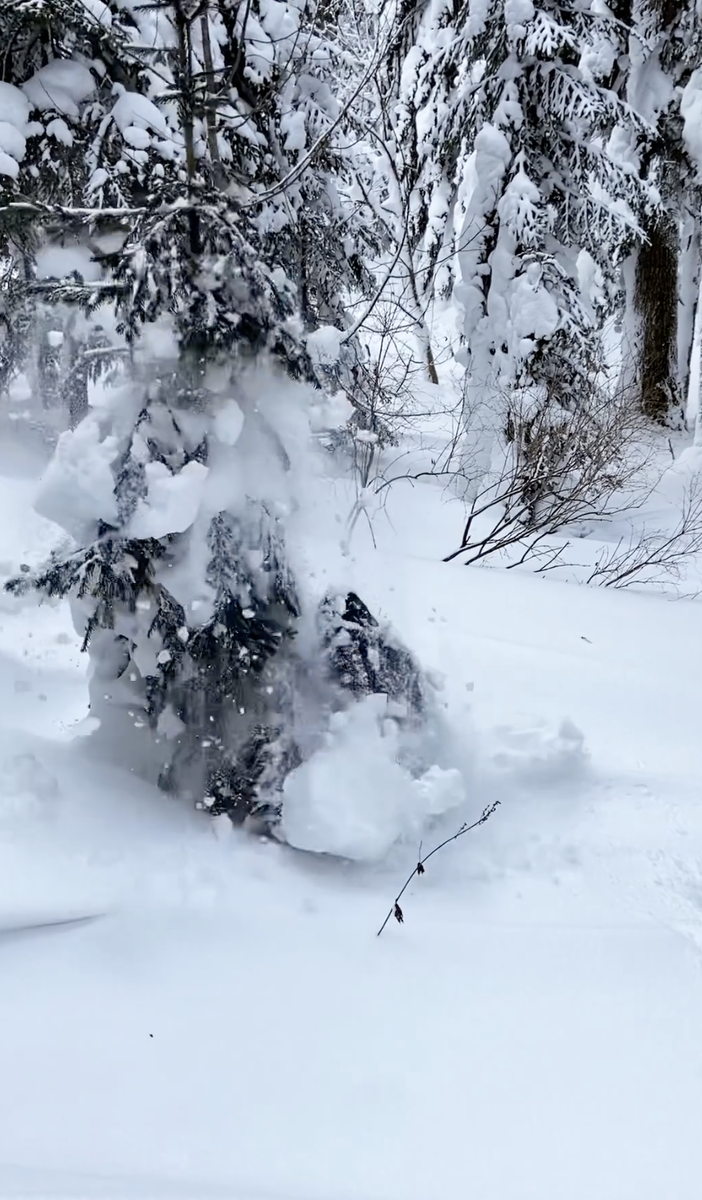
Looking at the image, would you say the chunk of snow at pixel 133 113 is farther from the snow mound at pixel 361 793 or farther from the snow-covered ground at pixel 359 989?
the snow mound at pixel 361 793

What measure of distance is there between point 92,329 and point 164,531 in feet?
2.90

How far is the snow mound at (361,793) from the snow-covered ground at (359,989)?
12cm

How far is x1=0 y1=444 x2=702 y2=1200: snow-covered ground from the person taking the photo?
214 centimetres

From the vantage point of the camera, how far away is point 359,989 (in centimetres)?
272

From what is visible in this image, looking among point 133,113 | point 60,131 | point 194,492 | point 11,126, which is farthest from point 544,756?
point 60,131

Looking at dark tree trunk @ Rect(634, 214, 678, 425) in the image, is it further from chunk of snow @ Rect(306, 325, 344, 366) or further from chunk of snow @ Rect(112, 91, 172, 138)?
chunk of snow @ Rect(306, 325, 344, 366)

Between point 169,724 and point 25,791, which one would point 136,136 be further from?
point 25,791

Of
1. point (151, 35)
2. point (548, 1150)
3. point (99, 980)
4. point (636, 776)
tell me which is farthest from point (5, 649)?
point (151, 35)

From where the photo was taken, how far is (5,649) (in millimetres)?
4832

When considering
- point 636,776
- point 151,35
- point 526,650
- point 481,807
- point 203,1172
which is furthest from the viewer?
point 151,35

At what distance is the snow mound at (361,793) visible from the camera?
3.24 m

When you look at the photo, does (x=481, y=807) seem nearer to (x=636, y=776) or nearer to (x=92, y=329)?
(x=636, y=776)

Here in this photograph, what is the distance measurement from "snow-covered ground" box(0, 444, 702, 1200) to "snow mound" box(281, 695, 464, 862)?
4.6 inches

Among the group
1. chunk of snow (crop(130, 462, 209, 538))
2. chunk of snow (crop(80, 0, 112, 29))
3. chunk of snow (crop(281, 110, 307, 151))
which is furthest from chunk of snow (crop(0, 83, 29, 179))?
chunk of snow (crop(281, 110, 307, 151))
